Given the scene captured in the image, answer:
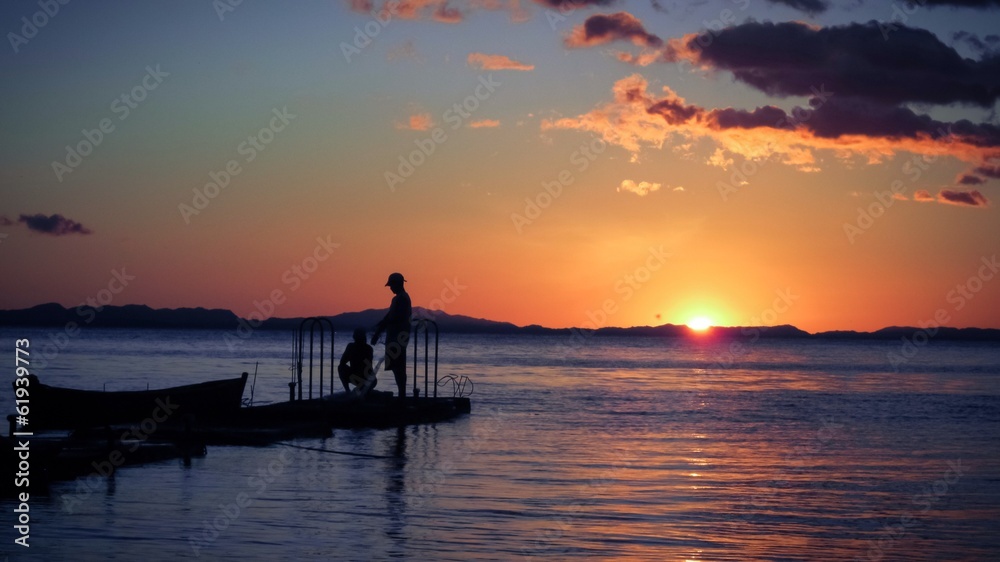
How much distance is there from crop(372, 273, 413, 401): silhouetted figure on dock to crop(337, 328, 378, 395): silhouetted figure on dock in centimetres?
119

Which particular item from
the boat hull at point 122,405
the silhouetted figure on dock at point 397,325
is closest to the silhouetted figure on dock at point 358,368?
the silhouetted figure on dock at point 397,325

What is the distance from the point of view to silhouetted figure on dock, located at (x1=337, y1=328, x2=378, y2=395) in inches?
984

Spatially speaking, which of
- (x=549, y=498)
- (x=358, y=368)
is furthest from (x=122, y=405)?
(x=549, y=498)

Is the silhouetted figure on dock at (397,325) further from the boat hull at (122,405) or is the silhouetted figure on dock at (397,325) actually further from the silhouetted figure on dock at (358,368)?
the boat hull at (122,405)

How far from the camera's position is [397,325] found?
2362 cm

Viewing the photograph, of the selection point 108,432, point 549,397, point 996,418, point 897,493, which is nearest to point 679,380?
point 549,397

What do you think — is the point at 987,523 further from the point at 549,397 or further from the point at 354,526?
the point at 549,397

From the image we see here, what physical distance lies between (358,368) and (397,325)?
2519mm

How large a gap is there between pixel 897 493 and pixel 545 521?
7.17 metres

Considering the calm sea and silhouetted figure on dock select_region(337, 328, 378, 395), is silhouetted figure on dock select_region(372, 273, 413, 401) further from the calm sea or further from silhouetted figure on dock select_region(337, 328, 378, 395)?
the calm sea

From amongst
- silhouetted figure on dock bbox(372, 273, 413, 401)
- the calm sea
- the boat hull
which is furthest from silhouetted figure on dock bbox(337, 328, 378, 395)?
the boat hull

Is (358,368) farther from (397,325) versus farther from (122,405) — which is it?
(122,405)

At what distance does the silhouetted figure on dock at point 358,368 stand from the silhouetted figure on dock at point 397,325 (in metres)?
1.19

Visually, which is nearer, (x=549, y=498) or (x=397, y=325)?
(x=549, y=498)
